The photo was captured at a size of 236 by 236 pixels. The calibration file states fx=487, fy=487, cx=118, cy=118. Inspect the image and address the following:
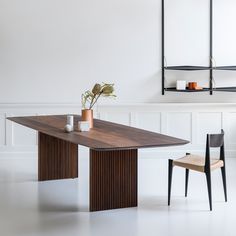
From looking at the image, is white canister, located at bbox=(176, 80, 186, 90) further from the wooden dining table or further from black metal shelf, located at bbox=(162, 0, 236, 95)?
the wooden dining table

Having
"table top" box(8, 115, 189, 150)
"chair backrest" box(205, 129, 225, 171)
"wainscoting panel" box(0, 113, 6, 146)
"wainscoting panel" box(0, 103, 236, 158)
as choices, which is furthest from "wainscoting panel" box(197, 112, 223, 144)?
"wainscoting panel" box(0, 113, 6, 146)

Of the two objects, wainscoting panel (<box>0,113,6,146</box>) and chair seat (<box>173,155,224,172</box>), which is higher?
wainscoting panel (<box>0,113,6,146</box>)

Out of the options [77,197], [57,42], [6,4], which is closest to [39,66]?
[57,42]

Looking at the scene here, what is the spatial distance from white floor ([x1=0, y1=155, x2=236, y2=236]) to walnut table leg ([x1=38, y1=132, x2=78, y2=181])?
14cm

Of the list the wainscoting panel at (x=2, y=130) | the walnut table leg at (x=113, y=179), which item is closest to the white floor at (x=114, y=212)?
the walnut table leg at (x=113, y=179)

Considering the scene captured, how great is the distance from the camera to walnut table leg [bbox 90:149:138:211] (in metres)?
4.20

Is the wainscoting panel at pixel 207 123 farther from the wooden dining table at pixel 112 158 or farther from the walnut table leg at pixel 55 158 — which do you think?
the wooden dining table at pixel 112 158

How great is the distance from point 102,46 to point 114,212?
10.5 ft

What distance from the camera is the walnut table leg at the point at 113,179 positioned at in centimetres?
420

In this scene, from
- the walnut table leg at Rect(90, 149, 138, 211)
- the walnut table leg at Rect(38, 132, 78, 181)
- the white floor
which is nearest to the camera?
the white floor

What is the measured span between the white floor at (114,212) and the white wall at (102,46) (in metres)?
1.68

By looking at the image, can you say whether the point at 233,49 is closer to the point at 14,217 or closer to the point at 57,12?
the point at 57,12

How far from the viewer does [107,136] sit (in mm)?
4188

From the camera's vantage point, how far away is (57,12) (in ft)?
22.0
